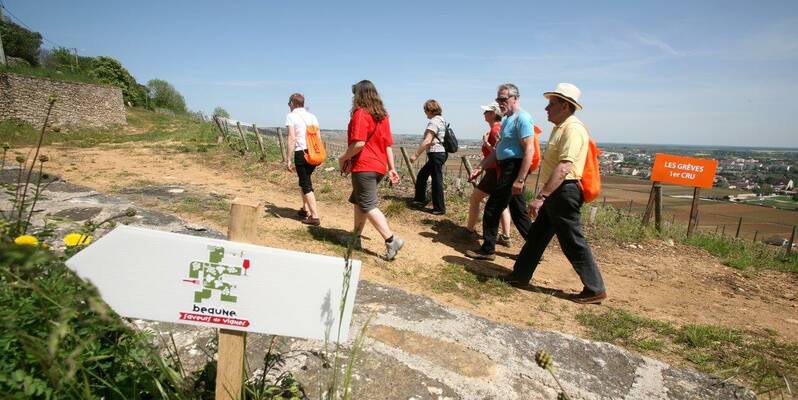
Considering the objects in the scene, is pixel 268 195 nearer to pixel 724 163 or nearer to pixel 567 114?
pixel 567 114

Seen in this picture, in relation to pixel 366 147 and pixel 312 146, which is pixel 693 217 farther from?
pixel 312 146

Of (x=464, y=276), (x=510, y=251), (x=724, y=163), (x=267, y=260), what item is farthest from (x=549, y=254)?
(x=724, y=163)

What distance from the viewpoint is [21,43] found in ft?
Result: 96.7

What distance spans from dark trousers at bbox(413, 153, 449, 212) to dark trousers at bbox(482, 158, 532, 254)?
5.03 ft

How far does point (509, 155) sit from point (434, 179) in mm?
2073

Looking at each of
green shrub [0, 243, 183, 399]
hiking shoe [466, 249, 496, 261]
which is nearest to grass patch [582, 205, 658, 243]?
hiking shoe [466, 249, 496, 261]

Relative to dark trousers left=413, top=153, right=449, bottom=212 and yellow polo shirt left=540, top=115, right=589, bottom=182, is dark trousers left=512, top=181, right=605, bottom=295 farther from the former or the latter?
dark trousers left=413, top=153, right=449, bottom=212

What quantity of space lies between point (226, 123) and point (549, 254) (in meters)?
12.7

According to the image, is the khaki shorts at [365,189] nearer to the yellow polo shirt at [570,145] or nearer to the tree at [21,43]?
the yellow polo shirt at [570,145]

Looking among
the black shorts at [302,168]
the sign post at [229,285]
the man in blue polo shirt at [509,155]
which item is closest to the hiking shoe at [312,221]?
the black shorts at [302,168]

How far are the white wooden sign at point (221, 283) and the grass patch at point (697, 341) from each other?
106 inches

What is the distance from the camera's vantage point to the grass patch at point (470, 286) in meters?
3.75

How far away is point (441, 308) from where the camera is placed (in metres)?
2.44

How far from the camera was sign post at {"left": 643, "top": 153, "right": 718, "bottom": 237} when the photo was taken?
616 centimetres
